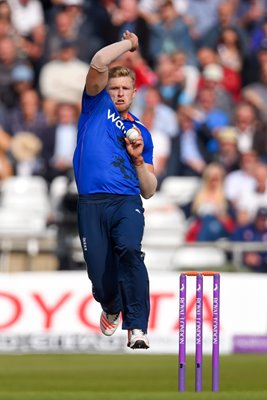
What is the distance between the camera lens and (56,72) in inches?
629

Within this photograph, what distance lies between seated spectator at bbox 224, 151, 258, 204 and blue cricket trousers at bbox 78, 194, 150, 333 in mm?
7464

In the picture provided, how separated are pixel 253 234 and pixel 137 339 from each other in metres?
7.16

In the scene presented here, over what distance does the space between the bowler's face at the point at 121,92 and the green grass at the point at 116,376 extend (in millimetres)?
1807

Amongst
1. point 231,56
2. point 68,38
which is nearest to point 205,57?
point 231,56

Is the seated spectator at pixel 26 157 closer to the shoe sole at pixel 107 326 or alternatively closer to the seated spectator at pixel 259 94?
the seated spectator at pixel 259 94

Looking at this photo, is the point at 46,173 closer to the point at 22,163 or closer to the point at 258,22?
the point at 22,163

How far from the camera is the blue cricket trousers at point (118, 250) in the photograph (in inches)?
294

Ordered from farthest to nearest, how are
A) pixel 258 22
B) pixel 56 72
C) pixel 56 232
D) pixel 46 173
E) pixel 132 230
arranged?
→ 1. pixel 258 22
2. pixel 56 72
3. pixel 46 173
4. pixel 56 232
5. pixel 132 230

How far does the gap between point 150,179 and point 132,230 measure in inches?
13.7

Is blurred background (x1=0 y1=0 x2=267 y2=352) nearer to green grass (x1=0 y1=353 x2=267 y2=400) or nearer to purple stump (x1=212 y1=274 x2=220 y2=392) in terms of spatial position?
green grass (x1=0 y1=353 x2=267 y2=400)

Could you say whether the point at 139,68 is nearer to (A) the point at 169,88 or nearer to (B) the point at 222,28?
(A) the point at 169,88

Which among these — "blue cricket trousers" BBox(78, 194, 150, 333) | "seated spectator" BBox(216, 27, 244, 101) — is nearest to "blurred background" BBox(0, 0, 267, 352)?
"seated spectator" BBox(216, 27, 244, 101)

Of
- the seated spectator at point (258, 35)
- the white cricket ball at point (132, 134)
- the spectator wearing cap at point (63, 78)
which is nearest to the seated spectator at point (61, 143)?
the spectator wearing cap at point (63, 78)

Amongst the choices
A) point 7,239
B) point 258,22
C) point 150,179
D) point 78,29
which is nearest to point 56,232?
point 7,239
